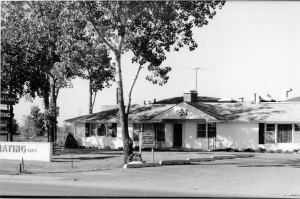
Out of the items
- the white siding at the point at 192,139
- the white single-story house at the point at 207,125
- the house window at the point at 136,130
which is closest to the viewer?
the white single-story house at the point at 207,125

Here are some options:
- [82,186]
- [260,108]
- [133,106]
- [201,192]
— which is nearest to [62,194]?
[82,186]

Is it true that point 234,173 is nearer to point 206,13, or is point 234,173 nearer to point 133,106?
point 206,13

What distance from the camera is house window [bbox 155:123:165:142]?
138 feet

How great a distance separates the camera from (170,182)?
60.9ft

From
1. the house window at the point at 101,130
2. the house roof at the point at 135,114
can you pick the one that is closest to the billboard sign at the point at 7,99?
the house roof at the point at 135,114

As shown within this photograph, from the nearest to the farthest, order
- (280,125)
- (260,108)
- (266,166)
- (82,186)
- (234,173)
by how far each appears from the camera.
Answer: (82,186), (234,173), (266,166), (280,125), (260,108)

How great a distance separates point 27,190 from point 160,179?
5.72 meters

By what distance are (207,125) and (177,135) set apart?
3026 mm

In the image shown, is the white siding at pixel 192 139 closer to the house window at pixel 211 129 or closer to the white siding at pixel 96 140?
the house window at pixel 211 129

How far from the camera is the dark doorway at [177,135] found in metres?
41.3

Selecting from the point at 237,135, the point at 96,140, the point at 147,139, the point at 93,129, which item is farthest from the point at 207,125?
the point at 147,139

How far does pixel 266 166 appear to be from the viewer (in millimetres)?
25094

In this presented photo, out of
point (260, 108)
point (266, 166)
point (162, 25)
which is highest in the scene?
point (162, 25)

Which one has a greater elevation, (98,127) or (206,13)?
(206,13)
